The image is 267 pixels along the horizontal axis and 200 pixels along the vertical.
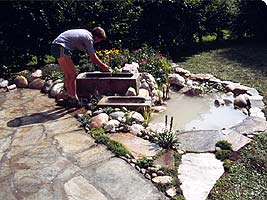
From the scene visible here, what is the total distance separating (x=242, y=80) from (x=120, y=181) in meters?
4.20

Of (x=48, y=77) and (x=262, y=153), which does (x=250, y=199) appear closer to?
(x=262, y=153)

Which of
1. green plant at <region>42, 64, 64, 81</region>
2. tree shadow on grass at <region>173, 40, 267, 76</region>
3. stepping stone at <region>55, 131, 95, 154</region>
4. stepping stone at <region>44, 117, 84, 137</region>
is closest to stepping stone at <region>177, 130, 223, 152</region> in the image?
stepping stone at <region>55, 131, 95, 154</region>

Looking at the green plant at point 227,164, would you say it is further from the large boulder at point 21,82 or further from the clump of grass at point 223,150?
the large boulder at point 21,82

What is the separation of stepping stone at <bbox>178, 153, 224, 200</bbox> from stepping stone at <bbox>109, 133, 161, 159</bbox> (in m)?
0.38

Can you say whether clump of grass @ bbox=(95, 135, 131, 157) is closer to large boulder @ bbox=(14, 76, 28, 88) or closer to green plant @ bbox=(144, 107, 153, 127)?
green plant @ bbox=(144, 107, 153, 127)

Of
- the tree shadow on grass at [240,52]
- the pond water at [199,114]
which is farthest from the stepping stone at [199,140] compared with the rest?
the tree shadow on grass at [240,52]

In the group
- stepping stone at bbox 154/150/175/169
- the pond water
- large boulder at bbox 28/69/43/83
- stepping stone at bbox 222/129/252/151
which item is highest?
large boulder at bbox 28/69/43/83

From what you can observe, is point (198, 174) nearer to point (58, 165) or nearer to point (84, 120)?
point (58, 165)

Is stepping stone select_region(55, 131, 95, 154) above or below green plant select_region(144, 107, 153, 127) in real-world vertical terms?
below

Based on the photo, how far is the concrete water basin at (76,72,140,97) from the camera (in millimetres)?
5707

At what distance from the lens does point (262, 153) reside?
13.3 ft

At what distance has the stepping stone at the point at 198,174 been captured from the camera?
135 inches

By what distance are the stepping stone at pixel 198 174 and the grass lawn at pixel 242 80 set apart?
85mm

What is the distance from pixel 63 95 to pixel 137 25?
348 centimetres
